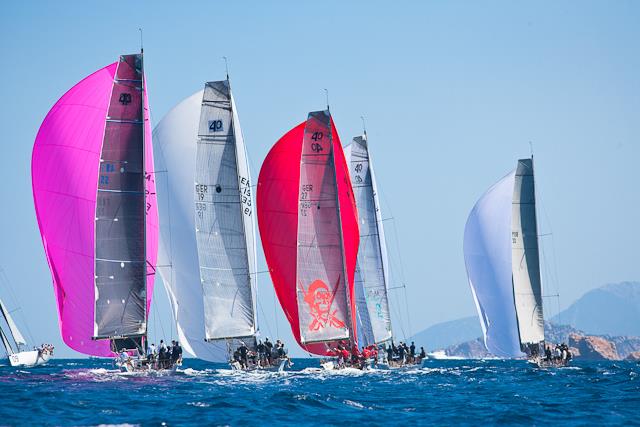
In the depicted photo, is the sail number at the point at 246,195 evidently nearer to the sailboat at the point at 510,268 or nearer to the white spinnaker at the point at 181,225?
the white spinnaker at the point at 181,225

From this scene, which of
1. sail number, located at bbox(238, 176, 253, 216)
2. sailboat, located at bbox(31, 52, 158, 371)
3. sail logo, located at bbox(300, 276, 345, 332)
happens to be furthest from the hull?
sail number, located at bbox(238, 176, 253, 216)

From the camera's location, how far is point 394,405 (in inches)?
1368

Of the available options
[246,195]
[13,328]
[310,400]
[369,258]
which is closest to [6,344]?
[13,328]

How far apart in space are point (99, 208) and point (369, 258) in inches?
696

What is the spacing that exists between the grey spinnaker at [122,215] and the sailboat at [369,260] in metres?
14.7

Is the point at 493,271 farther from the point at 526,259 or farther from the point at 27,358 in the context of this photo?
the point at 27,358

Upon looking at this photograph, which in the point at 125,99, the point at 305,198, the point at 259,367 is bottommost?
the point at 259,367

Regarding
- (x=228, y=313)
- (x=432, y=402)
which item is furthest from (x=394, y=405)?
(x=228, y=313)

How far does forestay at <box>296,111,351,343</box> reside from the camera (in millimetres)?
47062

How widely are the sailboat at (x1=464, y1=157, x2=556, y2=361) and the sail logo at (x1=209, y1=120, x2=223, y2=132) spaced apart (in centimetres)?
1957

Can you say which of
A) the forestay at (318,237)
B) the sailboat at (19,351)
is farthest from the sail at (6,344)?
the forestay at (318,237)

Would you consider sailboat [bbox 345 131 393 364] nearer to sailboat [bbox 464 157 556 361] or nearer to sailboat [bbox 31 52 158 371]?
sailboat [bbox 464 157 556 361]

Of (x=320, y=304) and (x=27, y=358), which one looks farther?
(x=27, y=358)

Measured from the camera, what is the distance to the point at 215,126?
4656 centimetres
